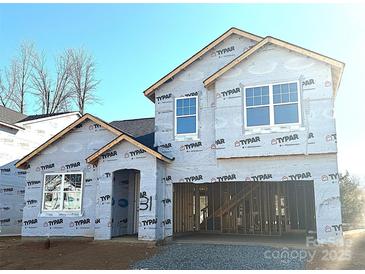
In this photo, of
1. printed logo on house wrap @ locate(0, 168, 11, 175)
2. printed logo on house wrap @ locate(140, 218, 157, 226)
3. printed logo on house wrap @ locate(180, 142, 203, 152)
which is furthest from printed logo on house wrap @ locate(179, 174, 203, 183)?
printed logo on house wrap @ locate(0, 168, 11, 175)

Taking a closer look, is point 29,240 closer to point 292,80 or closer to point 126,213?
point 126,213

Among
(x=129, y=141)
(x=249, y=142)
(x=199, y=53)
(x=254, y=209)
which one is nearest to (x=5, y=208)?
(x=129, y=141)

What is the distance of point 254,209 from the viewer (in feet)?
59.0

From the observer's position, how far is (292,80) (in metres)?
13.2

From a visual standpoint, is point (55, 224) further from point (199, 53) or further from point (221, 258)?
point (199, 53)

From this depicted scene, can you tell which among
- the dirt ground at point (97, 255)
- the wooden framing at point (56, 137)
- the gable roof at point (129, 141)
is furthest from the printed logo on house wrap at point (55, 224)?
the gable roof at point (129, 141)

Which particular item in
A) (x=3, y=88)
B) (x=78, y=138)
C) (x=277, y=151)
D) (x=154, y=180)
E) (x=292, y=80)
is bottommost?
(x=154, y=180)

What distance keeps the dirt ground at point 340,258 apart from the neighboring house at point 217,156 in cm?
56

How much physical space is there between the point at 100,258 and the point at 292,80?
920 centimetres

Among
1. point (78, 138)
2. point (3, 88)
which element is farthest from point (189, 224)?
point (3, 88)

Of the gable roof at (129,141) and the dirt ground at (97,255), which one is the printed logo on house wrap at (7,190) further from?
the gable roof at (129,141)

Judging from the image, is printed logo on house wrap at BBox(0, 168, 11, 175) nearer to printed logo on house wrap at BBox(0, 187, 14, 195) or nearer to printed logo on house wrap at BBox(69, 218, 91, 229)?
printed logo on house wrap at BBox(0, 187, 14, 195)

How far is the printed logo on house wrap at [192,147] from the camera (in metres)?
14.6

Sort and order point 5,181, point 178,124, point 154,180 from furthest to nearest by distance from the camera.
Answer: point 5,181, point 178,124, point 154,180
